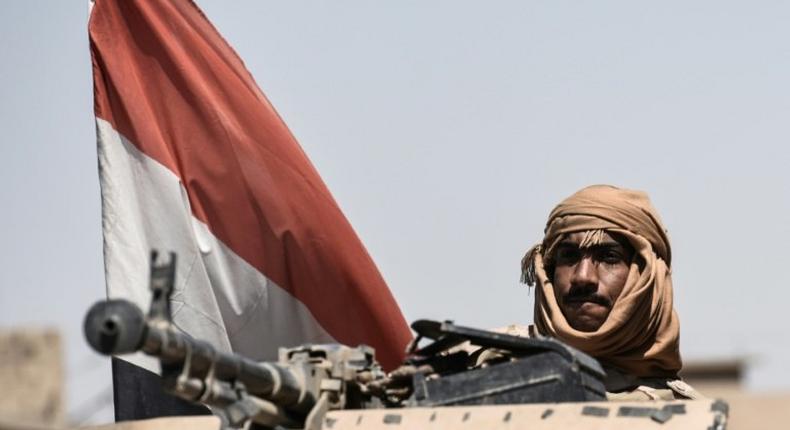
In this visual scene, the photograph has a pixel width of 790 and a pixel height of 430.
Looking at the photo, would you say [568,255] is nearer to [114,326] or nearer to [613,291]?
[613,291]

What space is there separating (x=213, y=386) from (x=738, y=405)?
55.9 feet

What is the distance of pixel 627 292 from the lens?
372 inches

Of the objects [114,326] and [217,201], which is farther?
[217,201]

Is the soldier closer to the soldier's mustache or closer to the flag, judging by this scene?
the soldier's mustache

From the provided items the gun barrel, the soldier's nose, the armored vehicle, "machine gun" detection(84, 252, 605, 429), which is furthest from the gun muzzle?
the soldier's nose

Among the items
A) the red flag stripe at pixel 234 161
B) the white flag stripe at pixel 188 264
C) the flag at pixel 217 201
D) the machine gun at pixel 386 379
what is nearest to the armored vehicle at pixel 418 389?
the machine gun at pixel 386 379

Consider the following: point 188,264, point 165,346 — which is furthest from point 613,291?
point 165,346

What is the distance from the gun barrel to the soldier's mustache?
298 centimetres

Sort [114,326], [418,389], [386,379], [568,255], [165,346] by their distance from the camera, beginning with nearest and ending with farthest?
[114,326]
[165,346]
[418,389]
[386,379]
[568,255]

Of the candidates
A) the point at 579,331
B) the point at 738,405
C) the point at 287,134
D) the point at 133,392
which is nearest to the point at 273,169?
the point at 287,134

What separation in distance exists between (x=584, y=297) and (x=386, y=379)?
220cm

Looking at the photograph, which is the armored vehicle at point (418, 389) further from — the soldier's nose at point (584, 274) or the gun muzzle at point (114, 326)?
the soldier's nose at point (584, 274)

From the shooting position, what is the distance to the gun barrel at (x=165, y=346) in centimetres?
562

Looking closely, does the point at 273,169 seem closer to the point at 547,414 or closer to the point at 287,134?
the point at 287,134
